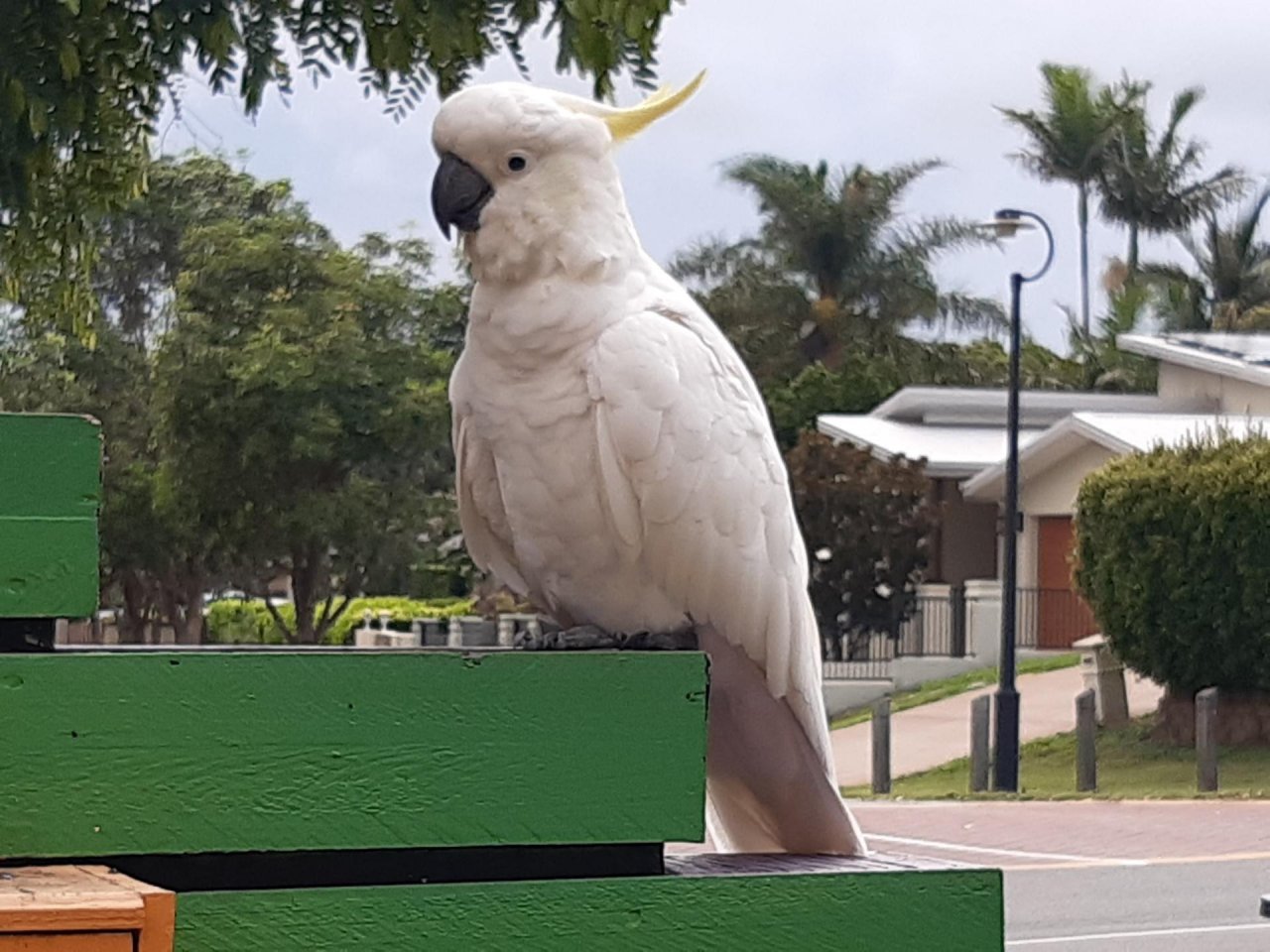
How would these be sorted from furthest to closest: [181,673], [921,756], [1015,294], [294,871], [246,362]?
[246,362] → [921,756] → [1015,294] → [294,871] → [181,673]

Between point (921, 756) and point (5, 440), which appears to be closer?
point (5, 440)

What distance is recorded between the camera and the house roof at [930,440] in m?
22.4

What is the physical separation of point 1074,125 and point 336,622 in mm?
15908

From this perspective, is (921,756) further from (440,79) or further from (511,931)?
(511,931)

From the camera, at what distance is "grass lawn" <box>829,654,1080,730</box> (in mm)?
18547

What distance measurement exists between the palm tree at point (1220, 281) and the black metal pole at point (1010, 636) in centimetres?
1942

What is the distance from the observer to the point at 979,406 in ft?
82.5

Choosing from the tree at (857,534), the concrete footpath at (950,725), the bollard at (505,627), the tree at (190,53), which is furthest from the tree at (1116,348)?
the tree at (190,53)

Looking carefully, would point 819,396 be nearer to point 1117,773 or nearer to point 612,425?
point 1117,773

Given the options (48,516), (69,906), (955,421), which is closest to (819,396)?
(955,421)

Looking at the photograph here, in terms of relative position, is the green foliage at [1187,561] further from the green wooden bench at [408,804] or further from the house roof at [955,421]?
the green wooden bench at [408,804]

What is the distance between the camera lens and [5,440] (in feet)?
4.58

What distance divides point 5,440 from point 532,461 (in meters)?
1.36

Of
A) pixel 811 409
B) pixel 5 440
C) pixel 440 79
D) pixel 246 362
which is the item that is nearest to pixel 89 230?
pixel 440 79
